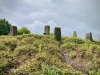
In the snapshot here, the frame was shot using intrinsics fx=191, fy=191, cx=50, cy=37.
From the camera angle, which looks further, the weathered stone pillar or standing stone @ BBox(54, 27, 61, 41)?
the weathered stone pillar

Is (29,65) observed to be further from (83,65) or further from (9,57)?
(83,65)

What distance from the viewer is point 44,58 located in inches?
309

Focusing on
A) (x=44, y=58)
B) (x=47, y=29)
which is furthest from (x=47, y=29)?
(x=44, y=58)

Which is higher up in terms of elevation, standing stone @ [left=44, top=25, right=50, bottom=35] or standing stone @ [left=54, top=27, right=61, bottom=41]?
standing stone @ [left=44, top=25, right=50, bottom=35]

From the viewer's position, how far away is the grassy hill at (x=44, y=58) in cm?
704

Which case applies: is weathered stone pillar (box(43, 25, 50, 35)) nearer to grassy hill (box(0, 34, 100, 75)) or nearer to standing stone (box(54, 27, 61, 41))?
standing stone (box(54, 27, 61, 41))

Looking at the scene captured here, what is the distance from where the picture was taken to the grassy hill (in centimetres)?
704

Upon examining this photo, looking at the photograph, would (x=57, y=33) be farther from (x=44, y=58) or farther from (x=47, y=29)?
(x=44, y=58)

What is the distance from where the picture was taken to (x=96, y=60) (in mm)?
9047

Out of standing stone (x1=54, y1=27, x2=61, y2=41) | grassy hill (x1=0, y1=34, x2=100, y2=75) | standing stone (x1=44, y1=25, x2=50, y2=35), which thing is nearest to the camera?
grassy hill (x1=0, y1=34, x2=100, y2=75)

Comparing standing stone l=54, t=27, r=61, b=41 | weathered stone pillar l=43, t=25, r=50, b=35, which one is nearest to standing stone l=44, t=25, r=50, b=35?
weathered stone pillar l=43, t=25, r=50, b=35

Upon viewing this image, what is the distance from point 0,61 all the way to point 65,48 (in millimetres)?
4043

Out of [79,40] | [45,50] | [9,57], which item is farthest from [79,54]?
[9,57]

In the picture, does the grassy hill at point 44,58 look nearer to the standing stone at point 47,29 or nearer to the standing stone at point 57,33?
the standing stone at point 57,33
